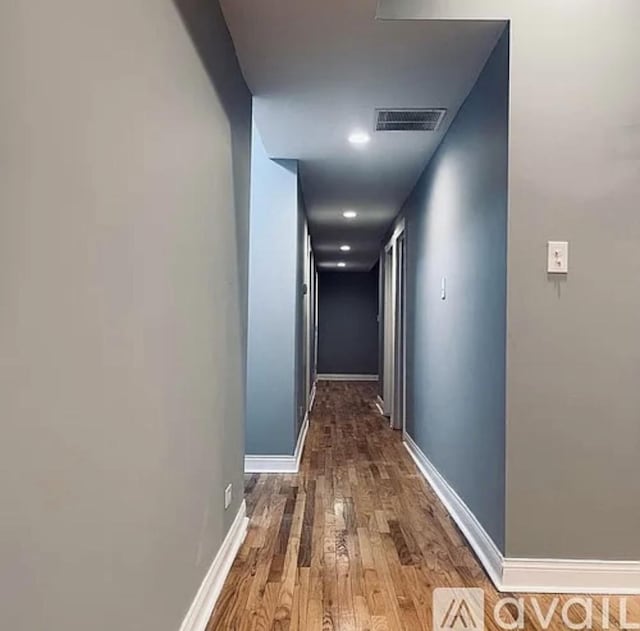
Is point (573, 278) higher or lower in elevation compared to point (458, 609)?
higher

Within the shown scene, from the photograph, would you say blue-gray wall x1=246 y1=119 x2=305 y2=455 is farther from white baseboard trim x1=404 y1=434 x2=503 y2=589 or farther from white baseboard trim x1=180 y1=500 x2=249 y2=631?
white baseboard trim x1=180 y1=500 x2=249 y2=631

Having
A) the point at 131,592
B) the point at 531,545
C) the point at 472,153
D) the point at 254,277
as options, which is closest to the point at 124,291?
the point at 131,592

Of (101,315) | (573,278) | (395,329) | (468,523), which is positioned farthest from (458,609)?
(395,329)

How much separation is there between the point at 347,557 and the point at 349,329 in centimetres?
951

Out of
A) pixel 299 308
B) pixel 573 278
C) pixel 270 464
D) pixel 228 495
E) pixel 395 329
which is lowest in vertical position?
pixel 270 464

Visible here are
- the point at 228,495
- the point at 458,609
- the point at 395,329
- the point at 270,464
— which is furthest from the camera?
the point at 395,329

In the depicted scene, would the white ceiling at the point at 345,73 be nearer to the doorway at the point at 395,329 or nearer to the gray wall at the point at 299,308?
the gray wall at the point at 299,308

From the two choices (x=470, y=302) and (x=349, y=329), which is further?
(x=349, y=329)

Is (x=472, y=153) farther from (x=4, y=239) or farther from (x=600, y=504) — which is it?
(x=4, y=239)

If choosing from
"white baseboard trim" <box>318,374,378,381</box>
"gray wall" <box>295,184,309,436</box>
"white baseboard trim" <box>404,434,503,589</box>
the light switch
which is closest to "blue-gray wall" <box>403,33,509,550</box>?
"white baseboard trim" <box>404,434,503,589</box>

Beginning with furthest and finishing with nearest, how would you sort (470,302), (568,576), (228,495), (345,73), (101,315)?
1. (470,302)
2. (345,73)
3. (228,495)
4. (568,576)
5. (101,315)

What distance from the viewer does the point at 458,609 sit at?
2.07m

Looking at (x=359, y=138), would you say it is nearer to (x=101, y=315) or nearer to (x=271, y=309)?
(x=271, y=309)

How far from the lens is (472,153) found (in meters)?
2.90
